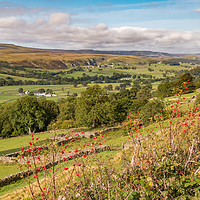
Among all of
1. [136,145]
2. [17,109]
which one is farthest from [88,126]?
[136,145]

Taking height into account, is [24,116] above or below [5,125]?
above

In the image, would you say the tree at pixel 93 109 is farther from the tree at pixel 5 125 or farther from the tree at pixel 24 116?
the tree at pixel 5 125

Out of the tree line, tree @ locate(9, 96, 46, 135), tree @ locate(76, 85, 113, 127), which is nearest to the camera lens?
tree @ locate(76, 85, 113, 127)

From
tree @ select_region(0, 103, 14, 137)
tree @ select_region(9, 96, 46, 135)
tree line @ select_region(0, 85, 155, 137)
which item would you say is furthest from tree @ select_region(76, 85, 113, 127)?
tree @ select_region(0, 103, 14, 137)

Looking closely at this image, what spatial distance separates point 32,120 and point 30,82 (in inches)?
4632

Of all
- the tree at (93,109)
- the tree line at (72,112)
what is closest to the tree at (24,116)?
the tree line at (72,112)

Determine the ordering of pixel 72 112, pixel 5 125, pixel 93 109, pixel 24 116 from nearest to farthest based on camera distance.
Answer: pixel 93 109, pixel 24 116, pixel 5 125, pixel 72 112

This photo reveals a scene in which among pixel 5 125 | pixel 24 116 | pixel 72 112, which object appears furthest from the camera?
pixel 72 112

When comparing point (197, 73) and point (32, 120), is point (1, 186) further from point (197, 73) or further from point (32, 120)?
point (197, 73)

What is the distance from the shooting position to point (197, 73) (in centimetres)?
13850

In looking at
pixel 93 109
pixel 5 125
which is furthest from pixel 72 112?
pixel 5 125

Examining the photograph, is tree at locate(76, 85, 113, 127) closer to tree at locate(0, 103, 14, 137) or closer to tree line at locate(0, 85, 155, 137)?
tree line at locate(0, 85, 155, 137)

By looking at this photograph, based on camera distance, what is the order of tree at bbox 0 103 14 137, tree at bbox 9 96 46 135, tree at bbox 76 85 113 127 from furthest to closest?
tree at bbox 0 103 14 137 → tree at bbox 9 96 46 135 → tree at bbox 76 85 113 127

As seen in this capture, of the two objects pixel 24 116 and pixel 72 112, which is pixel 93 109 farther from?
pixel 24 116
